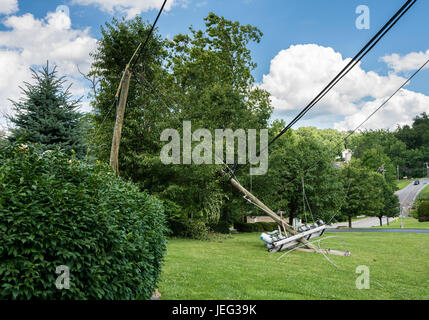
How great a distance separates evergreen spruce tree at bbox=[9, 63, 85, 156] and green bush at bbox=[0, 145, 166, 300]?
7.77 m

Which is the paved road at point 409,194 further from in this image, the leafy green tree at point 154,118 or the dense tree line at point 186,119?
the leafy green tree at point 154,118

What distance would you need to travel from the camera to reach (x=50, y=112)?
11.5 metres

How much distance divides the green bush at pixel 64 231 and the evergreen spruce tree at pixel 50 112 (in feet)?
25.5

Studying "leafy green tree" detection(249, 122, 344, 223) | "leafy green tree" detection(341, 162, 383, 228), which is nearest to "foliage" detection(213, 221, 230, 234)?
"leafy green tree" detection(249, 122, 344, 223)

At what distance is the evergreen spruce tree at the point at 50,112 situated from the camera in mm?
11414

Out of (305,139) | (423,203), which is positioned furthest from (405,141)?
(305,139)

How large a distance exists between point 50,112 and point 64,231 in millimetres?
9546

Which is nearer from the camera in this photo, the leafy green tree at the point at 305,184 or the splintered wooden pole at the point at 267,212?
the splintered wooden pole at the point at 267,212

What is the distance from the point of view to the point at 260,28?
30.5m

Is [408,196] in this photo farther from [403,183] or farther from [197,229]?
[197,229]

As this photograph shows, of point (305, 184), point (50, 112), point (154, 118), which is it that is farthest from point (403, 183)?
point (50, 112)

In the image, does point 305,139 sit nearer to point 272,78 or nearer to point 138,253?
point 272,78

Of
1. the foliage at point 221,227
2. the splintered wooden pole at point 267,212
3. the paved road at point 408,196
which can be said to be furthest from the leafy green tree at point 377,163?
the splintered wooden pole at point 267,212

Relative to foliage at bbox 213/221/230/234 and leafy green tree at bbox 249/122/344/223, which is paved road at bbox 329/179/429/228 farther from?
foliage at bbox 213/221/230/234
